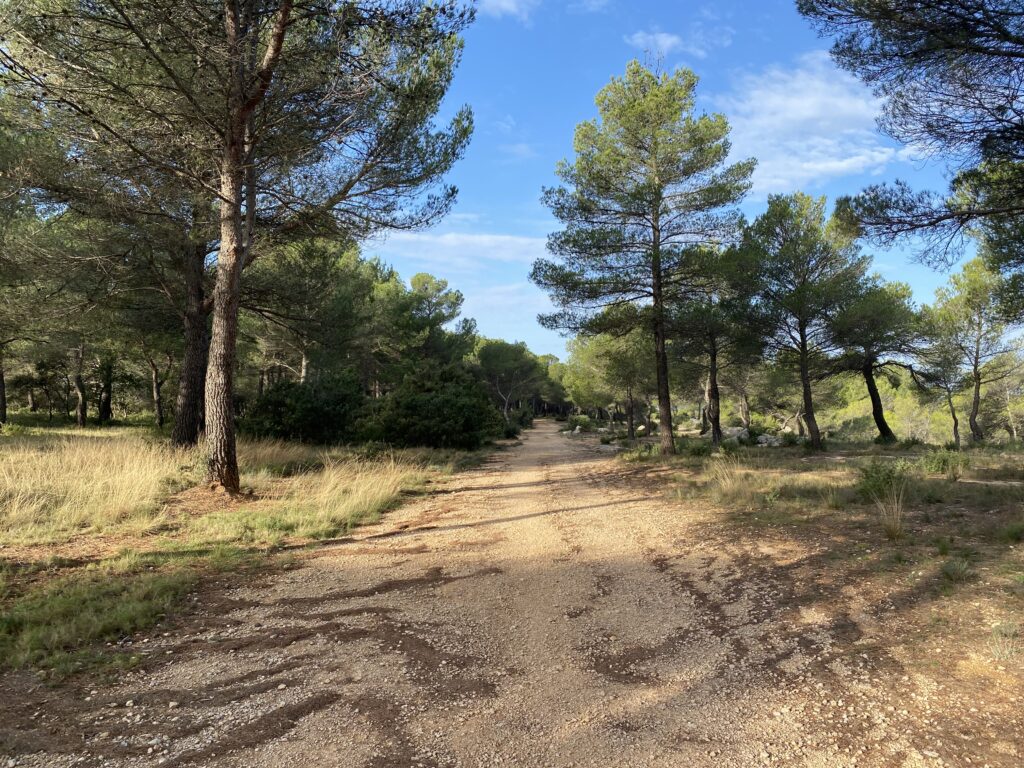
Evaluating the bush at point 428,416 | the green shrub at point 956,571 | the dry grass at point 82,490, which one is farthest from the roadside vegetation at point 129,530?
the bush at point 428,416

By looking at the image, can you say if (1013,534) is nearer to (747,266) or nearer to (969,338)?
(747,266)

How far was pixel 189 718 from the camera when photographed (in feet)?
8.19

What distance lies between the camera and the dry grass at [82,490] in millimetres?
5785

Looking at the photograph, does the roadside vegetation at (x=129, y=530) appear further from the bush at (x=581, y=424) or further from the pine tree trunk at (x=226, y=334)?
the bush at (x=581, y=424)

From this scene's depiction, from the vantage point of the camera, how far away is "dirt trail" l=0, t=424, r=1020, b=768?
2.26 meters

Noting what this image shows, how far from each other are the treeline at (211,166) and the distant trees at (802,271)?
44.0 ft

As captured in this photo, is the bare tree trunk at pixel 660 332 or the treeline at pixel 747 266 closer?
the treeline at pixel 747 266

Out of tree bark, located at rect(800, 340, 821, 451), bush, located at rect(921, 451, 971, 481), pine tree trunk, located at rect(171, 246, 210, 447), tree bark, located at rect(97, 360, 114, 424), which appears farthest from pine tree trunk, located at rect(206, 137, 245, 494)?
tree bark, located at rect(97, 360, 114, 424)

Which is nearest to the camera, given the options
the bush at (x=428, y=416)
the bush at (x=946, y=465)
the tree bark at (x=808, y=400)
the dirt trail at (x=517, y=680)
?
the dirt trail at (x=517, y=680)

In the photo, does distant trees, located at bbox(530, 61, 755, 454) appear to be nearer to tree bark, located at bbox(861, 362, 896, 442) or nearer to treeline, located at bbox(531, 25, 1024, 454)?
treeline, located at bbox(531, 25, 1024, 454)

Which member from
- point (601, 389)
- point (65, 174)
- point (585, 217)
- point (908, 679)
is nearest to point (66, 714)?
point (908, 679)

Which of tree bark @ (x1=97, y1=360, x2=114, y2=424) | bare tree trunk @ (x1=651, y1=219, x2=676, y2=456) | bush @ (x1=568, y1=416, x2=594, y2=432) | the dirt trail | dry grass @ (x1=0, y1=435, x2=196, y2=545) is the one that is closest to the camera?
the dirt trail

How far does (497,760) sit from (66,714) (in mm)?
2118

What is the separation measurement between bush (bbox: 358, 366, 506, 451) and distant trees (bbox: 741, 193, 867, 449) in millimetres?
11459
